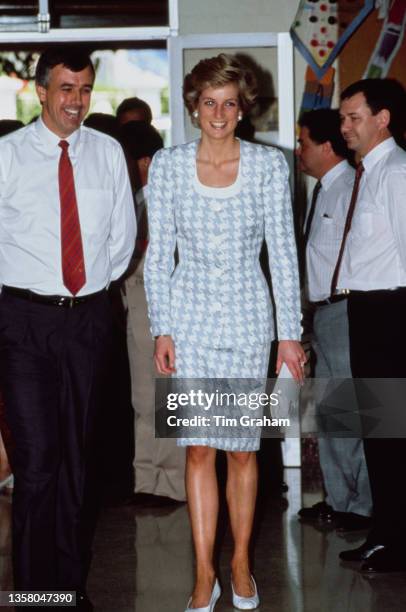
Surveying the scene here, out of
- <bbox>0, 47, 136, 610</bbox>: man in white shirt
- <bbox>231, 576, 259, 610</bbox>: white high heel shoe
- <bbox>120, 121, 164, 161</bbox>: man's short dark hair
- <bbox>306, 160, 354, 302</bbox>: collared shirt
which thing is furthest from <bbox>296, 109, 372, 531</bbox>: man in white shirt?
<bbox>0, 47, 136, 610</bbox>: man in white shirt

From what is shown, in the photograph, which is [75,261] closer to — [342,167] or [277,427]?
[342,167]

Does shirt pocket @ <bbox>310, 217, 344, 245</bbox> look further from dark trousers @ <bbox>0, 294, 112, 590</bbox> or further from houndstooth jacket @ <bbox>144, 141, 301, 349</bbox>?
dark trousers @ <bbox>0, 294, 112, 590</bbox>

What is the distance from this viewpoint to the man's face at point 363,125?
4055mm

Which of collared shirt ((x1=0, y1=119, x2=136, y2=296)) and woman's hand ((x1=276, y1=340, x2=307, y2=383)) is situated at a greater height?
collared shirt ((x1=0, y1=119, x2=136, y2=296))

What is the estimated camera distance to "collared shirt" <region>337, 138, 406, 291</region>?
389 cm

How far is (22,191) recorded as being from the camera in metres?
3.41

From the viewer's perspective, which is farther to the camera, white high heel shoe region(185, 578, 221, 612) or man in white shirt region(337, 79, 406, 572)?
man in white shirt region(337, 79, 406, 572)

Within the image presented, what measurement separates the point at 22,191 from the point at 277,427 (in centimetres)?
270

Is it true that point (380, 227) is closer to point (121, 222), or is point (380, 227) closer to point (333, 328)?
point (333, 328)

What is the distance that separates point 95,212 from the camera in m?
3.51

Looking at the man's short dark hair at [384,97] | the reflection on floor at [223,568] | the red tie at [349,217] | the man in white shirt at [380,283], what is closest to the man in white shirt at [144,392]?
the reflection on floor at [223,568]

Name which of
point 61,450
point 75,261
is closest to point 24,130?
point 75,261

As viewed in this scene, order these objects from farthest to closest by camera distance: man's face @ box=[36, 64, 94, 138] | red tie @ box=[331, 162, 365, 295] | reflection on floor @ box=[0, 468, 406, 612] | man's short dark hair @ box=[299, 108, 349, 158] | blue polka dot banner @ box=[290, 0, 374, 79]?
1. blue polka dot banner @ box=[290, 0, 374, 79]
2. man's short dark hair @ box=[299, 108, 349, 158]
3. red tie @ box=[331, 162, 365, 295]
4. reflection on floor @ box=[0, 468, 406, 612]
5. man's face @ box=[36, 64, 94, 138]

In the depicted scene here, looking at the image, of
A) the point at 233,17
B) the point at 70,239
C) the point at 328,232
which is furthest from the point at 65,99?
the point at 233,17
